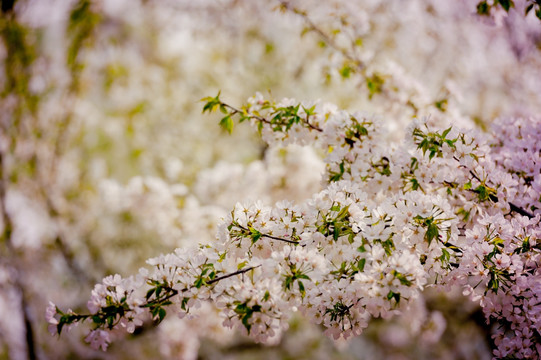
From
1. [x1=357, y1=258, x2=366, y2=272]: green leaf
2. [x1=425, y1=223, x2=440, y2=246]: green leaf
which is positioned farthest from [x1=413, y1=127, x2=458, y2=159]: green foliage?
[x1=357, y1=258, x2=366, y2=272]: green leaf

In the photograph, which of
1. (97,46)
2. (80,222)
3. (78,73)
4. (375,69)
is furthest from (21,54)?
(375,69)

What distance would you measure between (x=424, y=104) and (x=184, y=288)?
2480 mm

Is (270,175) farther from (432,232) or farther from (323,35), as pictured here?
(432,232)

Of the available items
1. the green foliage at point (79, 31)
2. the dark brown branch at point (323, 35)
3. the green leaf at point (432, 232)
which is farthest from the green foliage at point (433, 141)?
the green foliage at point (79, 31)

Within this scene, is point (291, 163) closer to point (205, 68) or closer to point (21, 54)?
point (21, 54)

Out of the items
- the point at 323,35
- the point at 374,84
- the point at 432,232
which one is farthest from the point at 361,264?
the point at 323,35

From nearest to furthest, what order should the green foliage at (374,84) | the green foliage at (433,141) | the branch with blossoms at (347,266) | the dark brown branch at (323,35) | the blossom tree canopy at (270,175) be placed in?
1. the branch with blossoms at (347,266)
2. the blossom tree canopy at (270,175)
3. the green foliage at (433,141)
4. the green foliage at (374,84)
5. the dark brown branch at (323,35)

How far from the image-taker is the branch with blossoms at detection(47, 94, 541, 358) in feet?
5.51

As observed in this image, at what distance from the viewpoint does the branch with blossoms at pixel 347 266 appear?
1681 millimetres

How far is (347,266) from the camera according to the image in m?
1.83

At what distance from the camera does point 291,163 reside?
4391 mm

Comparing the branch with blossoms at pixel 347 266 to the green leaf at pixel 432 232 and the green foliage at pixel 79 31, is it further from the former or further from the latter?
the green foliage at pixel 79 31

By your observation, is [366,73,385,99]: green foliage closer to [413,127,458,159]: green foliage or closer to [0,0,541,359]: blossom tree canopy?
[0,0,541,359]: blossom tree canopy

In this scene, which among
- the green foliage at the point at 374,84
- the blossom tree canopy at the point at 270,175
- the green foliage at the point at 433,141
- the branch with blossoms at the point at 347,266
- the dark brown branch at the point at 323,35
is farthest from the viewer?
the dark brown branch at the point at 323,35
